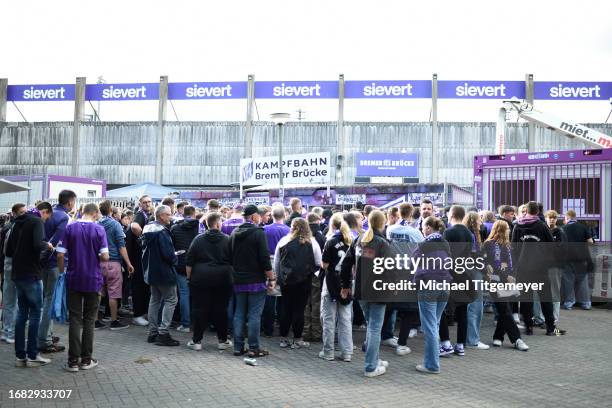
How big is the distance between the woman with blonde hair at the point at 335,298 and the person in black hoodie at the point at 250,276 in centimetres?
76

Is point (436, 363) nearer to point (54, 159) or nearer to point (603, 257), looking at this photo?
point (603, 257)

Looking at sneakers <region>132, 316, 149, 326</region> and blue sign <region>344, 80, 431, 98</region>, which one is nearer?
sneakers <region>132, 316, 149, 326</region>

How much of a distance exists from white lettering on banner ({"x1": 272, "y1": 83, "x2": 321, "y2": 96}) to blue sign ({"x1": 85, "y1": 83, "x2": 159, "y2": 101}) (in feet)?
29.6

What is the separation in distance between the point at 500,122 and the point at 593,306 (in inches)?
257

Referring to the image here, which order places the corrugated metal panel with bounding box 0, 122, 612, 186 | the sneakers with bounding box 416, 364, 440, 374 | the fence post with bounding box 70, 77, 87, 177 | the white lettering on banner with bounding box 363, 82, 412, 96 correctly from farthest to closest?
the fence post with bounding box 70, 77, 87, 177 < the corrugated metal panel with bounding box 0, 122, 612, 186 < the white lettering on banner with bounding box 363, 82, 412, 96 < the sneakers with bounding box 416, 364, 440, 374

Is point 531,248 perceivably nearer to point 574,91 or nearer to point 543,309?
point 543,309

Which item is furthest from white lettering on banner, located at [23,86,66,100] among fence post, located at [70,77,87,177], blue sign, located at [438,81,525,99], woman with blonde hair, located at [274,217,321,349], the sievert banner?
woman with blonde hair, located at [274,217,321,349]

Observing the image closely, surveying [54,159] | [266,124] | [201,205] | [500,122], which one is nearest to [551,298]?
[500,122]

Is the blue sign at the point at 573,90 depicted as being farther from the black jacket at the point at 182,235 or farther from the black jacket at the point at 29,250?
the black jacket at the point at 29,250

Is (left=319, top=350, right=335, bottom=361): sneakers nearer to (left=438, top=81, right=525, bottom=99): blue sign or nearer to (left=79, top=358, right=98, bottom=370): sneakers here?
(left=79, top=358, right=98, bottom=370): sneakers

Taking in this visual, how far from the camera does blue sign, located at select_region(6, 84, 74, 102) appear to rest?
137ft

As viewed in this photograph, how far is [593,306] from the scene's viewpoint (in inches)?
476

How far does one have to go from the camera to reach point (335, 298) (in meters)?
7.12

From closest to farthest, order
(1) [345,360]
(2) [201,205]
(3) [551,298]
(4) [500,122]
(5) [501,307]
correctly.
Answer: (1) [345,360] → (5) [501,307] → (3) [551,298] → (4) [500,122] → (2) [201,205]
